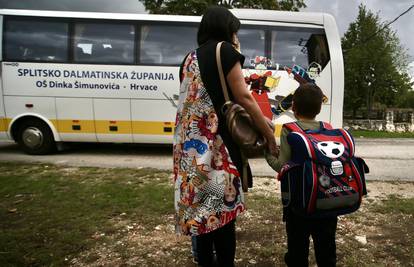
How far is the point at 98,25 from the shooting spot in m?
8.29

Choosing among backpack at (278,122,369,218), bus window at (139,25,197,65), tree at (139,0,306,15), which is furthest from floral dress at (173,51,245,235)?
tree at (139,0,306,15)

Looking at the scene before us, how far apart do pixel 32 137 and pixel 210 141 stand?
7207mm

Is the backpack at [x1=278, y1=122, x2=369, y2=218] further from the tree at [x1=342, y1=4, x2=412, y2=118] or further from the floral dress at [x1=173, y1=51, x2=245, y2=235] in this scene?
the tree at [x1=342, y1=4, x2=412, y2=118]

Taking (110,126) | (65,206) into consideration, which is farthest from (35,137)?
(65,206)

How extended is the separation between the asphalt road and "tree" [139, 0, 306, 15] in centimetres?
1313

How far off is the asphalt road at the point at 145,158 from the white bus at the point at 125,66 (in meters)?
0.54

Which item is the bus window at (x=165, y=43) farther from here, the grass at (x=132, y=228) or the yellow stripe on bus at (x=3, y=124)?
the grass at (x=132, y=228)

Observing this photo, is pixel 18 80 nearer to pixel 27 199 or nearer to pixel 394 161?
pixel 27 199

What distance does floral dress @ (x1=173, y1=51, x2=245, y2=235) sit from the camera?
2242mm

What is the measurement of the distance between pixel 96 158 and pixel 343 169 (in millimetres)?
6715

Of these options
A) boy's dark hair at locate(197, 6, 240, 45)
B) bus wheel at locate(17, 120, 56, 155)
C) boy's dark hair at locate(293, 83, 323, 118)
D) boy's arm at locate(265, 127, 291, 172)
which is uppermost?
boy's dark hair at locate(197, 6, 240, 45)

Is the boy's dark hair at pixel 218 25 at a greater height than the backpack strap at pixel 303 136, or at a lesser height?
greater

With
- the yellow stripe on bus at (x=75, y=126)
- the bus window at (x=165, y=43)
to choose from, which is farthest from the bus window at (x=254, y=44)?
the yellow stripe on bus at (x=75, y=126)

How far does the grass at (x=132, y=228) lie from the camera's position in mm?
3176
